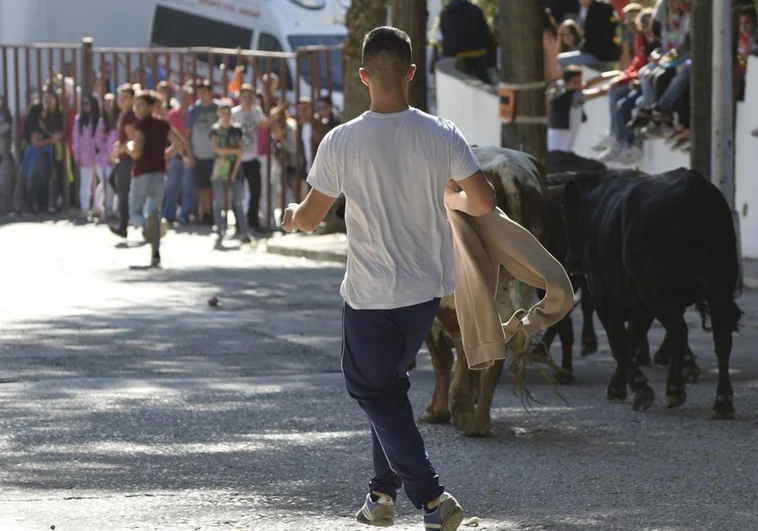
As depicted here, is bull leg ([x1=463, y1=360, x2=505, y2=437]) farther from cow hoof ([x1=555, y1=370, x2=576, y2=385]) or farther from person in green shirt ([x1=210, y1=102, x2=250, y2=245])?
person in green shirt ([x1=210, y1=102, x2=250, y2=245])

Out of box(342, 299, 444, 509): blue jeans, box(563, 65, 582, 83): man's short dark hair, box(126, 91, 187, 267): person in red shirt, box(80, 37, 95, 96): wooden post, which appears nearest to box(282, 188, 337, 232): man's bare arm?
box(342, 299, 444, 509): blue jeans

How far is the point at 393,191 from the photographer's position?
22.2ft

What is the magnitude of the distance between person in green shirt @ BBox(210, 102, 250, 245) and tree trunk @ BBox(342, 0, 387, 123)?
1.51 m

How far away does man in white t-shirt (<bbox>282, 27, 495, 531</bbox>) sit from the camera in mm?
6742

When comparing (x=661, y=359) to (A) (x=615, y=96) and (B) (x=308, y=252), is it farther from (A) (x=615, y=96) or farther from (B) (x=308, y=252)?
(A) (x=615, y=96)

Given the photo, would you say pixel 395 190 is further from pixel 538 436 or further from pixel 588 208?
pixel 588 208

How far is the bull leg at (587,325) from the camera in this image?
1291 cm

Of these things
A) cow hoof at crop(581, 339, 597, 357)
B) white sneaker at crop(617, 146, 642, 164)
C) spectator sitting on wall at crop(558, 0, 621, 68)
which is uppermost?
spectator sitting on wall at crop(558, 0, 621, 68)

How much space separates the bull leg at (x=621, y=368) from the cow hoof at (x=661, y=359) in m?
1.76

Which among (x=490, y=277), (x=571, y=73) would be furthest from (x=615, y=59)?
(x=490, y=277)

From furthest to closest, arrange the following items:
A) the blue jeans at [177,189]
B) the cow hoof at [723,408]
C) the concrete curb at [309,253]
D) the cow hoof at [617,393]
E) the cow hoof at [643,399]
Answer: the blue jeans at [177,189] → the concrete curb at [309,253] → the cow hoof at [617,393] → the cow hoof at [643,399] → the cow hoof at [723,408]

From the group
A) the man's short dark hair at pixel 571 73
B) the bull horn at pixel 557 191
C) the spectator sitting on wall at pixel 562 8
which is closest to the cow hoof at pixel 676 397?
the bull horn at pixel 557 191

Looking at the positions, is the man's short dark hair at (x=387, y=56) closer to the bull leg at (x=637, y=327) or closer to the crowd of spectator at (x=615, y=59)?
the bull leg at (x=637, y=327)

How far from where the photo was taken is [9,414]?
10.1 meters
